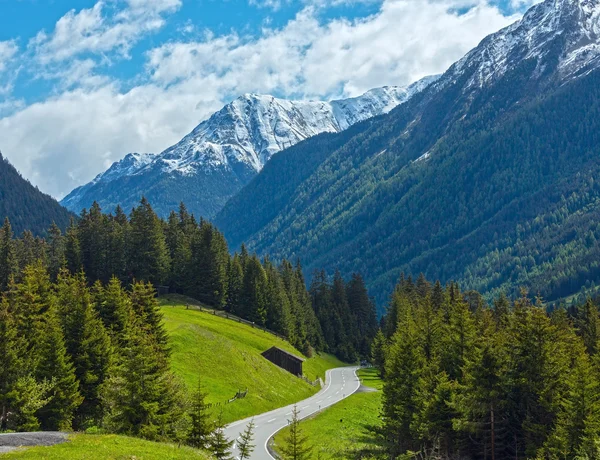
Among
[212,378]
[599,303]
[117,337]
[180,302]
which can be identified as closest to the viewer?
[117,337]

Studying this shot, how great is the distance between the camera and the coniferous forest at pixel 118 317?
1594 inches

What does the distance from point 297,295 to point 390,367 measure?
9014cm

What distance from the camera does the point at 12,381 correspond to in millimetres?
42656

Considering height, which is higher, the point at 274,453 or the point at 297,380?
the point at 297,380


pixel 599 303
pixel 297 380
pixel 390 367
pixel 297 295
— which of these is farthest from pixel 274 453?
pixel 599 303

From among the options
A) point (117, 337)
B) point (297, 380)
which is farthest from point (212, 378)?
point (297, 380)

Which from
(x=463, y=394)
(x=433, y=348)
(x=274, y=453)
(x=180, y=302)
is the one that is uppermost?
(x=180, y=302)

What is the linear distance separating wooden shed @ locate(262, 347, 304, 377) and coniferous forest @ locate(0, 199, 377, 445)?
79.0 feet

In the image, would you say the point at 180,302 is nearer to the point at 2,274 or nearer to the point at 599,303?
the point at 2,274

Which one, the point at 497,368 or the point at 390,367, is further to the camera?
the point at 390,367

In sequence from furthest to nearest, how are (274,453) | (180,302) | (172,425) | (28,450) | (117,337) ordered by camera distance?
(180,302) < (117,337) < (274,453) < (172,425) < (28,450)

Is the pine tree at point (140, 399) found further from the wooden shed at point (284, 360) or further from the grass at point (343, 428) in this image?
the wooden shed at point (284, 360)

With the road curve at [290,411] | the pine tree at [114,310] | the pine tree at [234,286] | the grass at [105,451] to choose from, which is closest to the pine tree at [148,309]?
the pine tree at [114,310]

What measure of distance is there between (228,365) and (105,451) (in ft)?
175
